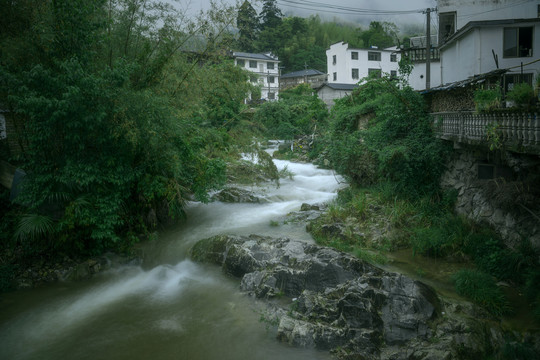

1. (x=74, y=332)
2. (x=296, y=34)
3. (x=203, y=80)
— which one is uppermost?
(x=296, y=34)

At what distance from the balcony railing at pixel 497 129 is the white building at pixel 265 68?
36.0 m

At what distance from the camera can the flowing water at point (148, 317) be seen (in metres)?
7.84

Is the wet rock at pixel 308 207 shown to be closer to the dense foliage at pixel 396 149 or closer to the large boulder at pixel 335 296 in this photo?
the dense foliage at pixel 396 149

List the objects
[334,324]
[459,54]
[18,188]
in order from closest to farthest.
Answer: [334,324], [18,188], [459,54]

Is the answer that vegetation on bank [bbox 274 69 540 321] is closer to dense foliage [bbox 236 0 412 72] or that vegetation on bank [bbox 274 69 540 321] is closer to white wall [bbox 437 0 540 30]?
white wall [bbox 437 0 540 30]

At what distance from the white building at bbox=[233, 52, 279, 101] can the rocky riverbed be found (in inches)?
1537

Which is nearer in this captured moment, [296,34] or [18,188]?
[18,188]

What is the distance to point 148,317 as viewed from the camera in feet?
30.0

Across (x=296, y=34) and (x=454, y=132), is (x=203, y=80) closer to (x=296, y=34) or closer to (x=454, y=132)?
(x=454, y=132)

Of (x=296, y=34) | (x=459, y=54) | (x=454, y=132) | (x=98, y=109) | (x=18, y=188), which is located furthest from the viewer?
(x=296, y=34)

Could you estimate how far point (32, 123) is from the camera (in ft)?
34.1

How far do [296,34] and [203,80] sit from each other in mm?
48433

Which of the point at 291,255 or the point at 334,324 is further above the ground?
the point at 291,255

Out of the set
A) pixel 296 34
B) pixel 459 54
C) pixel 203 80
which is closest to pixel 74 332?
pixel 203 80
